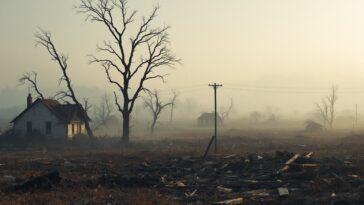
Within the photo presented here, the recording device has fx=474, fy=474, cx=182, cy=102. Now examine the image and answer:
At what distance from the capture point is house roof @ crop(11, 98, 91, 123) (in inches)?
2217

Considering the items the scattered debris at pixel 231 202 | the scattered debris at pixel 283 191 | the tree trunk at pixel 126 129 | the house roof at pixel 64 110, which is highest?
the house roof at pixel 64 110

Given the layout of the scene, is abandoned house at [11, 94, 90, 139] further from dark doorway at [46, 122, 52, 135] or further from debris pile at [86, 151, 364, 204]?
debris pile at [86, 151, 364, 204]

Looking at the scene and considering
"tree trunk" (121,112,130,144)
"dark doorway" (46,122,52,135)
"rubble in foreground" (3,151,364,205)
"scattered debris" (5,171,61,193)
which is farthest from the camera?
"dark doorway" (46,122,52,135)

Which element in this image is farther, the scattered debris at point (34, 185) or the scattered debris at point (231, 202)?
the scattered debris at point (34, 185)

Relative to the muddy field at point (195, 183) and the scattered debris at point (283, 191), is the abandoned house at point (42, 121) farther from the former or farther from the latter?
the scattered debris at point (283, 191)

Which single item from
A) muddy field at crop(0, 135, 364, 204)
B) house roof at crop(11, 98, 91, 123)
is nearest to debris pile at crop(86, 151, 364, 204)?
muddy field at crop(0, 135, 364, 204)

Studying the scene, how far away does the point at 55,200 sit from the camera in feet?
55.6

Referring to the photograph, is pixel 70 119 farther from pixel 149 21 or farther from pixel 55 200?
pixel 55 200

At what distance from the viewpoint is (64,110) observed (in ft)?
194

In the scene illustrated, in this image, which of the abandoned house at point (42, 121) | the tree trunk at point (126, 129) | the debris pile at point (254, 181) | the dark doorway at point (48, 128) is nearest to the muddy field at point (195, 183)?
the debris pile at point (254, 181)

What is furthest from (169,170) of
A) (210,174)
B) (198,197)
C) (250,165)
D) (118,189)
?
(198,197)

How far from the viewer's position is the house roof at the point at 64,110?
185 ft

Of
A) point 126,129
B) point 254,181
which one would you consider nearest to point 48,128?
point 126,129

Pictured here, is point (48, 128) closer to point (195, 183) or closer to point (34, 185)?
point (34, 185)
